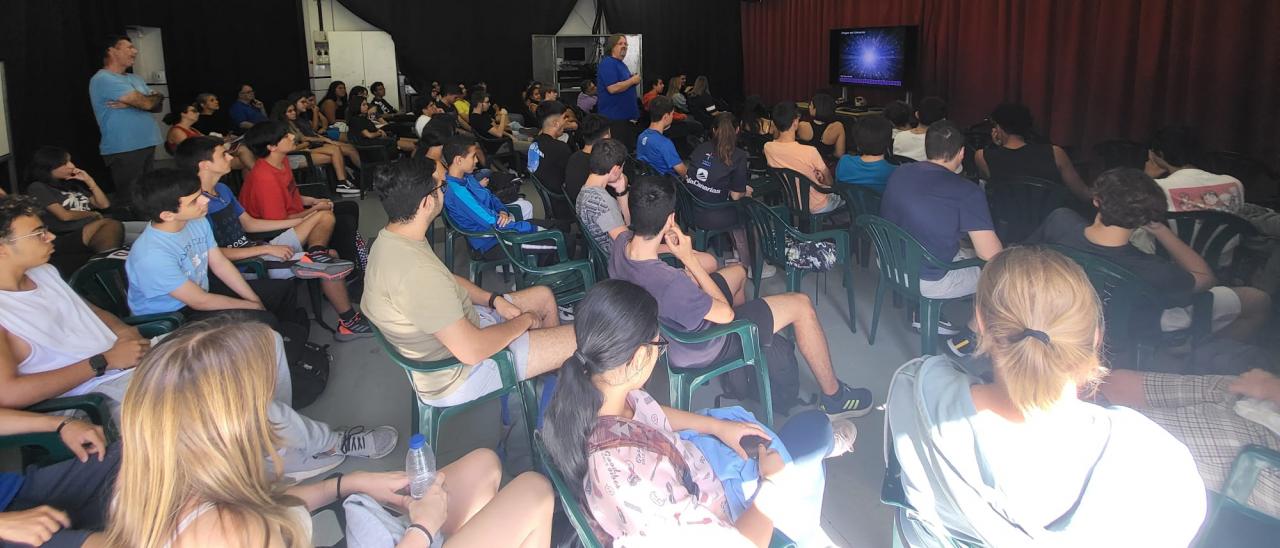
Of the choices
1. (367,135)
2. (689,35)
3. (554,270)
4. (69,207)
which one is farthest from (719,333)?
(689,35)

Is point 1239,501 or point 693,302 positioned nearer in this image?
point 1239,501

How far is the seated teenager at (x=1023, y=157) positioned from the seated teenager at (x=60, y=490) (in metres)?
3.99

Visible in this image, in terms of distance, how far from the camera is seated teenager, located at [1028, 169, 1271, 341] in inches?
102

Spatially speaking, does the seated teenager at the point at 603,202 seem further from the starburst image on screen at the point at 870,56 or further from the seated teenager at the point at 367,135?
the starburst image on screen at the point at 870,56

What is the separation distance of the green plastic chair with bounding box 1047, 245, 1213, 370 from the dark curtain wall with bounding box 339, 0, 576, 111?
9911mm

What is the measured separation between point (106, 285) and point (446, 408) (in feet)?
5.33

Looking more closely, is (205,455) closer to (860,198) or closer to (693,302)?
(693,302)

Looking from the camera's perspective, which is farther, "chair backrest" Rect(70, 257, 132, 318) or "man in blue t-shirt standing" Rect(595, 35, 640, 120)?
"man in blue t-shirt standing" Rect(595, 35, 640, 120)

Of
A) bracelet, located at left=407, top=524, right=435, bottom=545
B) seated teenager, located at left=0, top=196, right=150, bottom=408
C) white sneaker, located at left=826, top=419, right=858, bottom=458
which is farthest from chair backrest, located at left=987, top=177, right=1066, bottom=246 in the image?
seated teenager, located at left=0, top=196, right=150, bottom=408

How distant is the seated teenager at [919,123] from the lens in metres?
5.01

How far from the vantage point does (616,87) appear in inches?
267

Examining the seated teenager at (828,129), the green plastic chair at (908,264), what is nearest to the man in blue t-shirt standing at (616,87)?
the seated teenager at (828,129)

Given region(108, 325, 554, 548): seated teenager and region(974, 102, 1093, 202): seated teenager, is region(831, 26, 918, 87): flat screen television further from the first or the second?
region(108, 325, 554, 548): seated teenager

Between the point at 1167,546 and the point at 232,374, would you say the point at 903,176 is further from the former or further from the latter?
the point at 232,374
